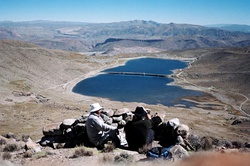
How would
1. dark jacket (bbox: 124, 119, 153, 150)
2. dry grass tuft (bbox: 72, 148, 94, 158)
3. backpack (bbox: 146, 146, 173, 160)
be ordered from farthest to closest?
1. dark jacket (bbox: 124, 119, 153, 150)
2. dry grass tuft (bbox: 72, 148, 94, 158)
3. backpack (bbox: 146, 146, 173, 160)

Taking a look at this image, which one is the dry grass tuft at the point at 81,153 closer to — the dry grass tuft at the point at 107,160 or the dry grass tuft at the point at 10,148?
the dry grass tuft at the point at 107,160

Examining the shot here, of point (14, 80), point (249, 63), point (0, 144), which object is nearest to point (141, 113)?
point (0, 144)

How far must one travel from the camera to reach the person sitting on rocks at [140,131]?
35.2ft

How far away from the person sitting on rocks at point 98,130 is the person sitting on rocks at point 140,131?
1.78ft

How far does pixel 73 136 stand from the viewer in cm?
1309

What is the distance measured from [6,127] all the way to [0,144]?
2007 centimetres

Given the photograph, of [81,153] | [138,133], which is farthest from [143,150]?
[81,153]

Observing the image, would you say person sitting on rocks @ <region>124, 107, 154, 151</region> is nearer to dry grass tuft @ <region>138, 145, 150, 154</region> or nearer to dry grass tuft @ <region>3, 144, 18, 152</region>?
dry grass tuft @ <region>138, 145, 150, 154</region>

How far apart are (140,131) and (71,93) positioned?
66.0 meters

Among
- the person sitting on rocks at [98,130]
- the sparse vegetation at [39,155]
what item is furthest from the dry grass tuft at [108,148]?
the sparse vegetation at [39,155]

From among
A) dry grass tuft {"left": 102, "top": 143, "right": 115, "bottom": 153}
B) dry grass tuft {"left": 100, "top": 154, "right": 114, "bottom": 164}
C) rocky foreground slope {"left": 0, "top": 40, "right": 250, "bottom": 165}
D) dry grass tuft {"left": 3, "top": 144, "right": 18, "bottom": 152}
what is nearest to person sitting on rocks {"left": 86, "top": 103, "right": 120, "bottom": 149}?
dry grass tuft {"left": 102, "top": 143, "right": 115, "bottom": 153}

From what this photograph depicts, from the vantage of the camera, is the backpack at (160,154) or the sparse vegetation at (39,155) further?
the sparse vegetation at (39,155)

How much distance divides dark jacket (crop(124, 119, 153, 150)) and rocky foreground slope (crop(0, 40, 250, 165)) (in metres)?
18.7

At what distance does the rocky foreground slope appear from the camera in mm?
38781
